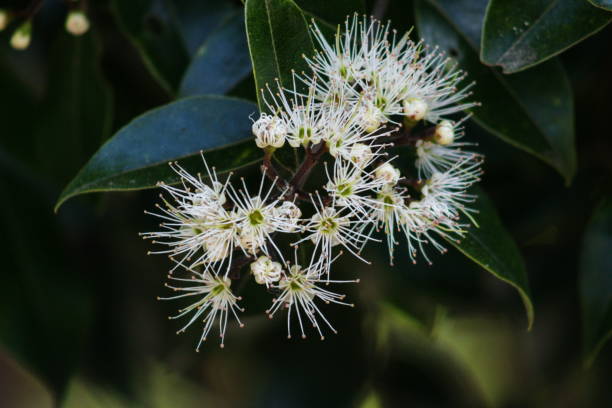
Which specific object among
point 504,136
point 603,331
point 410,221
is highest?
point 504,136

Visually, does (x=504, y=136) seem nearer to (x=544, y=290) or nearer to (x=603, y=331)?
(x=603, y=331)

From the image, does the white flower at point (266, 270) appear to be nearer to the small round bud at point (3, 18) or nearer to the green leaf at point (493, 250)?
the green leaf at point (493, 250)

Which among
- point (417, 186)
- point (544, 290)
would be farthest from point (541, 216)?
point (417, 186)

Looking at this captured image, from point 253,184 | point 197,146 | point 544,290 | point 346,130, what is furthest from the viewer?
point 544,290

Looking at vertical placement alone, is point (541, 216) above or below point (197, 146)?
below

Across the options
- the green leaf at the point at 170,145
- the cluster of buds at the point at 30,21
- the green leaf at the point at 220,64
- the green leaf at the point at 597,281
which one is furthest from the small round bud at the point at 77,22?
the green leaf at the point at 597,281

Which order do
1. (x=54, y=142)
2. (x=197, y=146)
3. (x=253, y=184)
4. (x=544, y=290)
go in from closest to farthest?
(x=197, y=146), (x=253, y=184), (x=54, y=142), (x=544, y=290)

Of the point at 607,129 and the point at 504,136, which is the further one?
the point at 607,129
